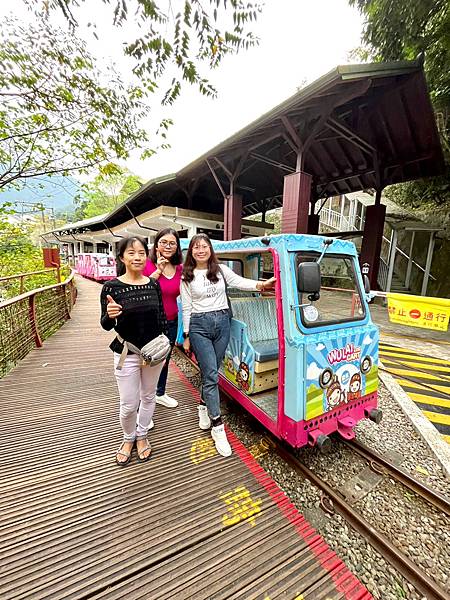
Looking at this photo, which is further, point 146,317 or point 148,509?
point 146,317

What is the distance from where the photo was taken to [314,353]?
90.1 inches

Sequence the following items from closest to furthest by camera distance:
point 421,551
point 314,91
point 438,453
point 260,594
Answer: point 260,594 → point 421,551 → point 438,453 → point 314,91

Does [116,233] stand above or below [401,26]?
below

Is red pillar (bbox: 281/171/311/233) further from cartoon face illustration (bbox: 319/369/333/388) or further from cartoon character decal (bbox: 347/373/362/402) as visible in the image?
cartoon face illustration (bbox: 319/369/333/388)

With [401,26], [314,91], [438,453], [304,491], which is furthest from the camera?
[401,26]

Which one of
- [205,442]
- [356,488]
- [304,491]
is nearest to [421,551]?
[356,488]

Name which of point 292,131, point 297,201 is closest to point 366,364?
point 297,201

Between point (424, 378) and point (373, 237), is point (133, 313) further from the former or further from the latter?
point (373, 237)

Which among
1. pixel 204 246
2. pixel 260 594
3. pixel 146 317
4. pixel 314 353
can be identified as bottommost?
pixel 260 594

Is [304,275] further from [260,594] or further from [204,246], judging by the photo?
[260,594]

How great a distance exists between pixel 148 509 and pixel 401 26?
41.3 ft

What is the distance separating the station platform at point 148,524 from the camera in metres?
1.56

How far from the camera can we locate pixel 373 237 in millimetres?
10805

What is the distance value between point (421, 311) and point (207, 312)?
22.5 ft
